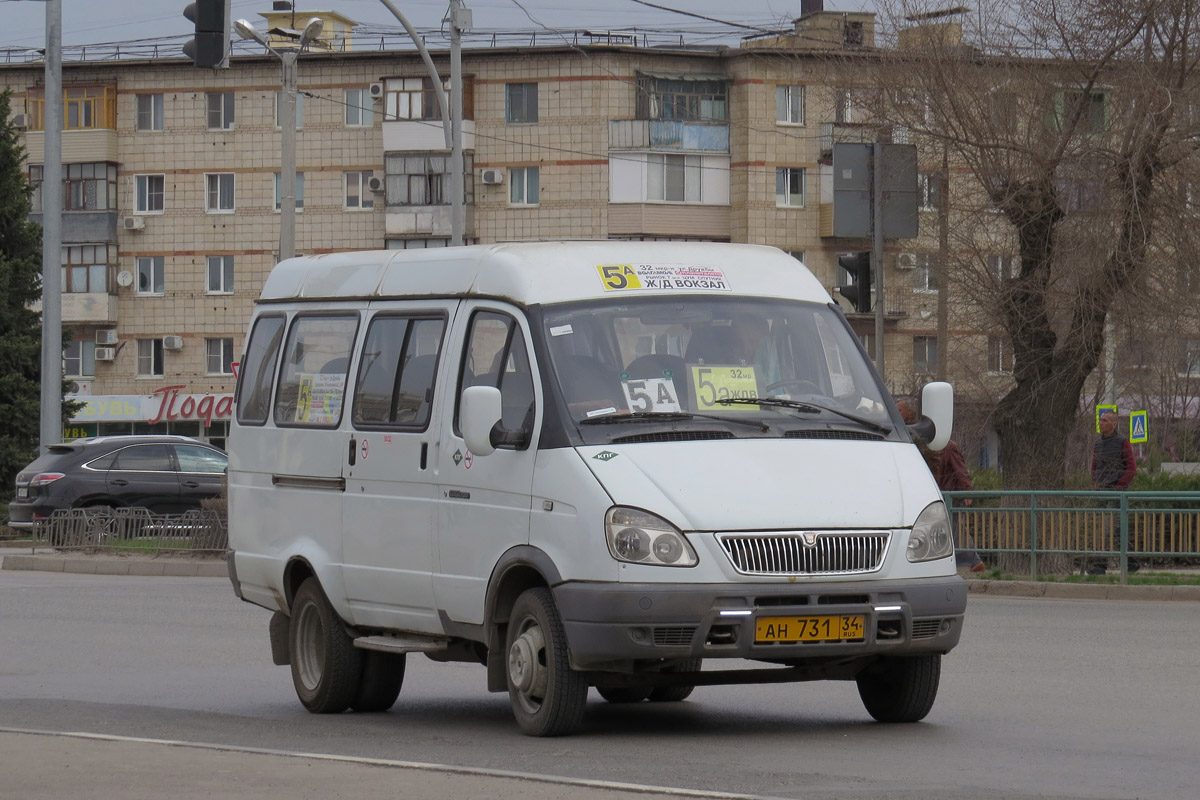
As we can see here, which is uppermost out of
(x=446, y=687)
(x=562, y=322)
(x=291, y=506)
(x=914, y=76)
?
(x=914, y=76)

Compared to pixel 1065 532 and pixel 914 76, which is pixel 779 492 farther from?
pixel 914 76

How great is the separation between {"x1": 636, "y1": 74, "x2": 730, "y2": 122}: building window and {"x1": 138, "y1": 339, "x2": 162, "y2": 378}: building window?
1804 cm

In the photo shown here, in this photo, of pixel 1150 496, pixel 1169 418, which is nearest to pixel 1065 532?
pixel 1150 496

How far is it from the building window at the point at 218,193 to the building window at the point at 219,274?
1.60 metres

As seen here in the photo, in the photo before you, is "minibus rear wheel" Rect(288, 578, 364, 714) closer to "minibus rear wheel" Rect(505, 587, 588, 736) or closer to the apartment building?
"minibus rear wheel" Rect(505, 587, 588, 736)

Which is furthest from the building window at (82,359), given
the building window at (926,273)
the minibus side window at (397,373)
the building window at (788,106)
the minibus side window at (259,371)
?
the minibus side window at (397,373)

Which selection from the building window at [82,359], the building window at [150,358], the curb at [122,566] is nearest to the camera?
the curb at [122,566]

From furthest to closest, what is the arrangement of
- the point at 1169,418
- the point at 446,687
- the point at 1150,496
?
the point at 1169,418
the point at 1150,496
the point at 446,687

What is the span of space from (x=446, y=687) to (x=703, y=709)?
215 centimetres

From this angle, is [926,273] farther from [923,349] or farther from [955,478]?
[923,349]

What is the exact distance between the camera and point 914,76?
927 inches

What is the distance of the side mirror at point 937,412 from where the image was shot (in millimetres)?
9648

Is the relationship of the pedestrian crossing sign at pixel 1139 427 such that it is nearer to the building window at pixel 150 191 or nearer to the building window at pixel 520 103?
the building window at pixel 520 103

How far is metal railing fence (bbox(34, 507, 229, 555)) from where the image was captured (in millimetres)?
25906
